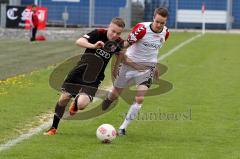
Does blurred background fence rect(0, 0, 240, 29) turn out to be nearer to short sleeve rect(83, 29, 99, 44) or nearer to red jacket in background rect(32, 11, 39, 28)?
red jacket in background rect(32, 11, 39, 28)

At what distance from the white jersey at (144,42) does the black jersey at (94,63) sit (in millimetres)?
347

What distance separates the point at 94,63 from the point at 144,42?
89 cm

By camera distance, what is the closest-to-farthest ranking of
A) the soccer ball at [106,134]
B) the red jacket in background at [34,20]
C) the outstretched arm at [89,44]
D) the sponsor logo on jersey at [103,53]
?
the soccer ball at [106,134]
the outstretched arm at [89,44]
the sponsor logo on jersey at [103,53]
the red jacket in background at [34,20]

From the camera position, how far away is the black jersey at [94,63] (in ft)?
34.8

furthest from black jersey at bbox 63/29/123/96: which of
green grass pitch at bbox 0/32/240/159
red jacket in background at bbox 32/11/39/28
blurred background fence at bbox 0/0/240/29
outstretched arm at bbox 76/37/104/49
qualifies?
blurred background fence at bbox 0/0/240/29

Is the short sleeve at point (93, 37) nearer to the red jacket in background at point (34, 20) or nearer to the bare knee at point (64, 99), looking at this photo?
the bare knee at point (64, 99)

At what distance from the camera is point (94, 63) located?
425 inches

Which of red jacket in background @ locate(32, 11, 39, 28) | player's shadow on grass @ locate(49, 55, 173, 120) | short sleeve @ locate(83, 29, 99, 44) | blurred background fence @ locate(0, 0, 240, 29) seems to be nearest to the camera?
short sleeve @ locate(83, 29, 99, 44)

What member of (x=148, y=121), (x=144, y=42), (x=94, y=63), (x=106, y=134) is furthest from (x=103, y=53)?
(x=148, y=121)

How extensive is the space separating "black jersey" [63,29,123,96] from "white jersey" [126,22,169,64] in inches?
13.7

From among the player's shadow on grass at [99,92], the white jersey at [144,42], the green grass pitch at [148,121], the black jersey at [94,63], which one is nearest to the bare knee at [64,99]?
the black jersey at [94,63]

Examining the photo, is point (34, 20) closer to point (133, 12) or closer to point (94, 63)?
point (133, 12)

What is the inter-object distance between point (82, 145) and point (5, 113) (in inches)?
125

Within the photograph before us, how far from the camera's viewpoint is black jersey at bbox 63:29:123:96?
1062 centimetres
